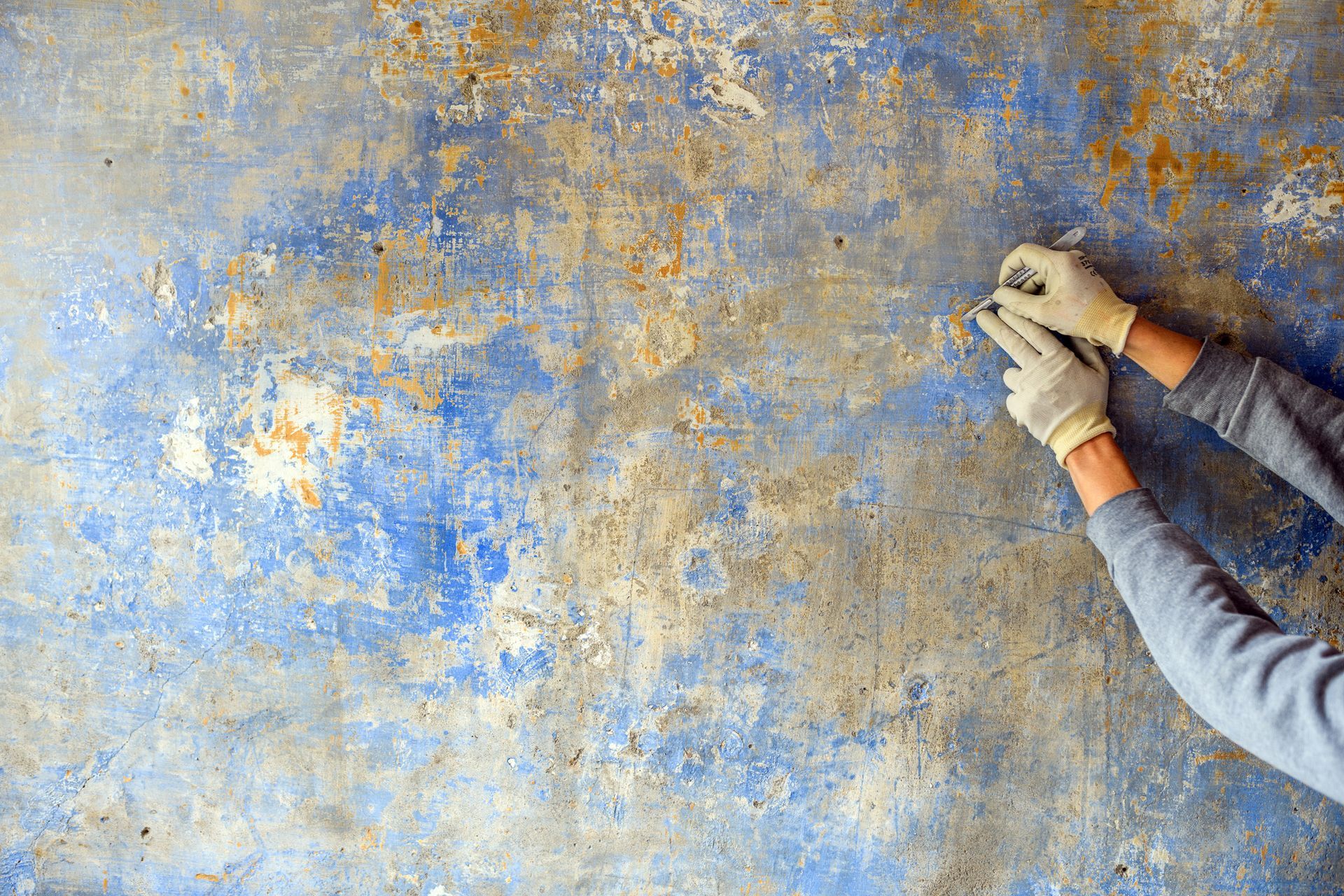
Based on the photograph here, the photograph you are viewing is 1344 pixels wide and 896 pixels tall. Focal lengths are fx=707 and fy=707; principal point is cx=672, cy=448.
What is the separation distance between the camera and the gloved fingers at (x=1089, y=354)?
2125 mm

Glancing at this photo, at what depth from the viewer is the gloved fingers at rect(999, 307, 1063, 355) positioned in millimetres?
2078

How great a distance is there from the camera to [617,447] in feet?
7.34

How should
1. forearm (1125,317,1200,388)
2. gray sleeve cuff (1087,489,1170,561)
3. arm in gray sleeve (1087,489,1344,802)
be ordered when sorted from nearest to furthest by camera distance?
arm in gray sleeve (1087,489,1344,802), gray sleeve cuff (1087,489,1170,561), forearm (1125,317,1200,388)

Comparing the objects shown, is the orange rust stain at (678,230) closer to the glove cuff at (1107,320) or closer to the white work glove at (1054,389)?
the white work glove at (1054,389)

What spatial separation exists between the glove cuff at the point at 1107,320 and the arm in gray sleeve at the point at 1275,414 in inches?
8.5

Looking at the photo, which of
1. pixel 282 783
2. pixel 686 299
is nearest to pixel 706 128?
pixel 686 299

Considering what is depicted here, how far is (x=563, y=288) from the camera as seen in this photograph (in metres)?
2.22

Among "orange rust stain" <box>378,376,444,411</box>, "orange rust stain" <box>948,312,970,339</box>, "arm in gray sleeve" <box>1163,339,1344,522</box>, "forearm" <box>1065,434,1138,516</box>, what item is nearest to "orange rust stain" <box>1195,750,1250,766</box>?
"arm in gray sleeve" <box>1163,339,1344,522</box>

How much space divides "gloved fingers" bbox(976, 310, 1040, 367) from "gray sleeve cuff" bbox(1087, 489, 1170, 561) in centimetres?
47

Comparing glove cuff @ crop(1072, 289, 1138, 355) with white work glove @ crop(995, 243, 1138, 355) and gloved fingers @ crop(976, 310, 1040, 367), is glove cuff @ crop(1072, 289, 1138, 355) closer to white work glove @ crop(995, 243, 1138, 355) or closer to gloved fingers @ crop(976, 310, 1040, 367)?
white work glove @ crop(995, 243, 1138, 355)

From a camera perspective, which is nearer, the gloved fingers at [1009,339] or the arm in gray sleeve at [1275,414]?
the arm in gray sleeve at [1275,414]

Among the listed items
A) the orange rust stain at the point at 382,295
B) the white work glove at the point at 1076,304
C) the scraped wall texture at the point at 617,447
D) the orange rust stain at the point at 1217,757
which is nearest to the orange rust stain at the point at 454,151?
the scraped wall texture at the point at 617,447

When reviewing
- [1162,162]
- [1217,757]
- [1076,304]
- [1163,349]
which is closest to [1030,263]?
[1076,304]

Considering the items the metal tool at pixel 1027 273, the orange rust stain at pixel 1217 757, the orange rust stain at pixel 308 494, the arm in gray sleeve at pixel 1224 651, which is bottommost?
the orange rust stain at pixel 1217 757
